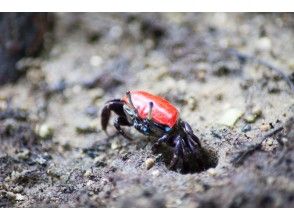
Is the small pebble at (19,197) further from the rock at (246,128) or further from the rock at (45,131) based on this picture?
the rock at (246,128)

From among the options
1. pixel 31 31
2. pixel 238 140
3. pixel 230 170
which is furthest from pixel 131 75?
pixel 230 170

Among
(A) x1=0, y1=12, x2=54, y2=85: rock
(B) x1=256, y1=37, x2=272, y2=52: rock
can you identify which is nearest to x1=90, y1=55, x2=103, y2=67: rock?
(A) x1=0, y1=12, x2=54, y2=85: rock

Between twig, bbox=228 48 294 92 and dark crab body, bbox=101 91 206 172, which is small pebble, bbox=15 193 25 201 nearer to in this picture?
dark crab body, bbox=101 91 206 172

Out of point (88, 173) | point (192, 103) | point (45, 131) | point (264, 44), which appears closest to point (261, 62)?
point (264, 44)

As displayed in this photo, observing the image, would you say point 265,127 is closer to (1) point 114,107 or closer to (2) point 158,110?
(2) point 158,110

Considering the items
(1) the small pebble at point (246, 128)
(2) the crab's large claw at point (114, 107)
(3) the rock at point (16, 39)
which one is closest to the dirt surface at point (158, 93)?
(1) the small pebble at point (246, 128)
